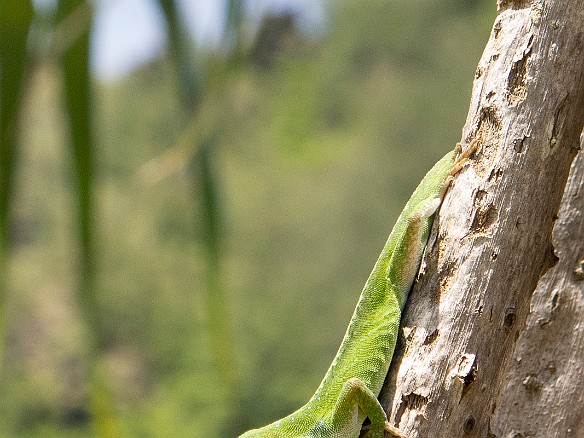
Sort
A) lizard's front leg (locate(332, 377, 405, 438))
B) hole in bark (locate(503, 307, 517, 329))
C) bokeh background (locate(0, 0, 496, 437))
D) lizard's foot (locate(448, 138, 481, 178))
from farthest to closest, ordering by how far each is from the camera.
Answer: bokeh background (locate(0, 0, 496, 437)) < lizard's front leg (locate(332, 377, 405, 438)) < lizard's foot (locate(448, 138, 481, 178)) < hole in bark (locate(503, 307, 517, 329))

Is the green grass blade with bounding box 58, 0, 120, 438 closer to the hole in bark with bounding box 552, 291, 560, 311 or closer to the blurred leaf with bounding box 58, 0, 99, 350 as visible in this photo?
the blurred leaf with bounding box 58, 0, 99, 350

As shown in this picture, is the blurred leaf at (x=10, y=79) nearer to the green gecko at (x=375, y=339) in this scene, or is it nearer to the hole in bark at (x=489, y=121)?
the green gecko at (x=375, y=339)

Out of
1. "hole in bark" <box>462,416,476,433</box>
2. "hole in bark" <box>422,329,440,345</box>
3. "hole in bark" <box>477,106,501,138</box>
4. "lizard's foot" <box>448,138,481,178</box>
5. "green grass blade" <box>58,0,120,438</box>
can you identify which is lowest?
"hole in bark" <box>462,416,476,433</box>

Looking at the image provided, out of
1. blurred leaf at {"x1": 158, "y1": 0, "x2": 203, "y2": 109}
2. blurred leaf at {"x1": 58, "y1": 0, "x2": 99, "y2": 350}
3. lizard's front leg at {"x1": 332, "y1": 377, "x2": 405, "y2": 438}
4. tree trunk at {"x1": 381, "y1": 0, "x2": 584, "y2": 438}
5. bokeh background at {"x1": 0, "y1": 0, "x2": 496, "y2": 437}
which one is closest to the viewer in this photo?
tree trunk at {"x1": 381, "y1": 0, "x2": 584, "y2": 438}

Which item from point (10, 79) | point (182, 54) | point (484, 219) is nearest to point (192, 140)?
point (182, 54)

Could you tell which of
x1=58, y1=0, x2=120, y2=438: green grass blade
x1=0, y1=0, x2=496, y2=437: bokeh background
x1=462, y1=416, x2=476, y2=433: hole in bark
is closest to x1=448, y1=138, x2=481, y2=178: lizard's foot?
x1=462, y1=416, x2=476, y2=433: hole in bark

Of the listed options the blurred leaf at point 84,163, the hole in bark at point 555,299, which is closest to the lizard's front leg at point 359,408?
the hole in bark at point 555,299
